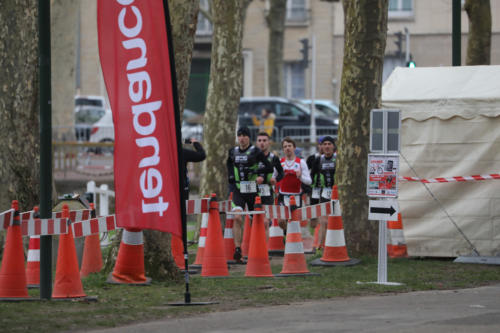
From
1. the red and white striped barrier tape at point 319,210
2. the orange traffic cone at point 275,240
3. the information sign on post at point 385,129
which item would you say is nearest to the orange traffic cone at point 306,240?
the orange traffic cone at point 275,240

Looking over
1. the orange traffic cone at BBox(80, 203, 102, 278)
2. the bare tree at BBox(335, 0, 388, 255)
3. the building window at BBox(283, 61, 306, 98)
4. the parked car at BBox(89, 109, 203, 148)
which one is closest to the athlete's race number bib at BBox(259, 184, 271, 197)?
the bare tree at BBox(335, 0, 388, 255)

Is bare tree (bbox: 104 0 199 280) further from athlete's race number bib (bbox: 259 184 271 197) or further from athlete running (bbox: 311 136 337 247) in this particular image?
athlete running (bbox: 311 136 337 247)

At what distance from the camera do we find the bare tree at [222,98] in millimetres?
20078

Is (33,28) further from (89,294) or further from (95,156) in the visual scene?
(95,156)

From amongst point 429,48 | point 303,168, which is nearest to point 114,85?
point 303,168

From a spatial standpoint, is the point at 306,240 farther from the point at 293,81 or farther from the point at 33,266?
the point at 293,81

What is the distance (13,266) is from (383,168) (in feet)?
14.3

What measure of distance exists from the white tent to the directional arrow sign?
3.27 metres

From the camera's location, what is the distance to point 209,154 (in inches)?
792

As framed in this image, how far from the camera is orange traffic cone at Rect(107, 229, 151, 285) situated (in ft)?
40.1

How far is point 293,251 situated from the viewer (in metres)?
13.8

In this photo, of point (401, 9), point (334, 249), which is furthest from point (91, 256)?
point (401, 9)

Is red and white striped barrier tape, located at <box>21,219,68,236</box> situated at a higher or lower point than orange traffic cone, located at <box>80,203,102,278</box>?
higher

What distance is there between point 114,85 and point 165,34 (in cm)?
68
